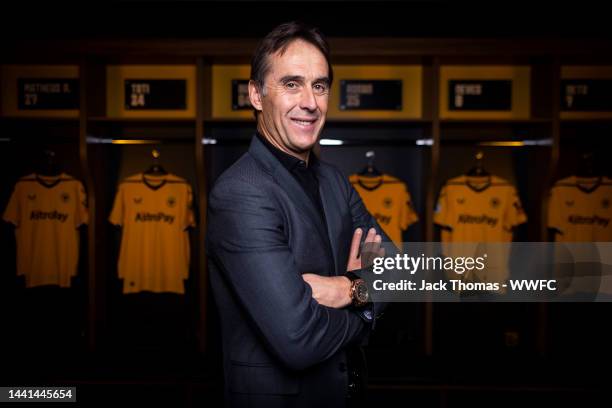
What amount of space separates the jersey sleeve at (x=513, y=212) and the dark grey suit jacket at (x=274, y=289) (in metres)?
2.38

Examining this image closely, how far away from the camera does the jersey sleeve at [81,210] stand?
3198mm

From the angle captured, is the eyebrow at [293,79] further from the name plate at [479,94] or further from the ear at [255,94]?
the name plate at [479,94]

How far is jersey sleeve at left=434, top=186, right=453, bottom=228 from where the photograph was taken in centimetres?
323

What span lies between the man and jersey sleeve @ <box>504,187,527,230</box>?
238 cm

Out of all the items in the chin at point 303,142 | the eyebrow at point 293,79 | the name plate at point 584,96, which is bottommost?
the chin at point 303,142

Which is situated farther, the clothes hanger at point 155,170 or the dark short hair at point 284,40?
the clothes hanger at point 155,170

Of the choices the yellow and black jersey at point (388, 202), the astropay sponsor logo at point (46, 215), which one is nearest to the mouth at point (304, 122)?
the yellow and black jersey at point (388, 202)

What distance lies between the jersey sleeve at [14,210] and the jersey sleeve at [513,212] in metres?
3.50

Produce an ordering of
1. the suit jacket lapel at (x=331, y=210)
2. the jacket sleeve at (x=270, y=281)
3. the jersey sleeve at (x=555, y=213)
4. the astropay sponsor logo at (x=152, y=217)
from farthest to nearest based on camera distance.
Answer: the astropay sponsor logo at (x=152, y=217) → the jersey sleeve at (x=555, y=213) → the suit jacket lapel at (x=331, y=210) → the jacket sleeve at (x=270, y=281)

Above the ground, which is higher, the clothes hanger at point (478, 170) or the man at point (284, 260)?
the clothes hanger at point (478, 170)

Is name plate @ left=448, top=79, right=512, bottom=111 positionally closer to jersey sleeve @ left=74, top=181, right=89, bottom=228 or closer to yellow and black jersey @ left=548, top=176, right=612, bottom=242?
yellow and black jersey @ left=548, top=176, right=612, bottom=242

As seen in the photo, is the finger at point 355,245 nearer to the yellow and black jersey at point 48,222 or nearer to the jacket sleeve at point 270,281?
the jacket sleeve at point 270,281

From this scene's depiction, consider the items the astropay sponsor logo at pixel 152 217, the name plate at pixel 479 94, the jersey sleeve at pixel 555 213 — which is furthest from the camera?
the name plate at pixel 479 94

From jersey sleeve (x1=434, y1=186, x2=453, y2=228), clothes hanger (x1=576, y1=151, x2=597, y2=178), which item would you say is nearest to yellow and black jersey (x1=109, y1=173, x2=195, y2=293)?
jersey sleeve (x1=434, y1=186, x2=453, y2=228)
